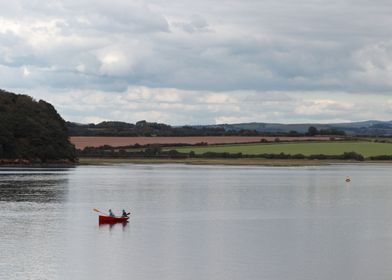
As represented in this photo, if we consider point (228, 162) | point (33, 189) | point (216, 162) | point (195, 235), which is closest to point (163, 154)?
point (216, 162)

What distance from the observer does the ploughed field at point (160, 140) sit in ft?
462

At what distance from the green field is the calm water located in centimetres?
6492

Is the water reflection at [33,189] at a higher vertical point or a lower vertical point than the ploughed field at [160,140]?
lower

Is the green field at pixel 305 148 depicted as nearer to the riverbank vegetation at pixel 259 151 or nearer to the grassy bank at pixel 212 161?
the riverbank vegetation at pixel 259 151

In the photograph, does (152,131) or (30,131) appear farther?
(152,131)

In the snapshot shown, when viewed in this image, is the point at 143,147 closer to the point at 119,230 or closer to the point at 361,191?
the point at 361,191

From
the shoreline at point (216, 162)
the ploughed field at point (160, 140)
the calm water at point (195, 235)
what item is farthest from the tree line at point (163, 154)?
the calm water at point (195, 235)

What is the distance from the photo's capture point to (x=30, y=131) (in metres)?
116

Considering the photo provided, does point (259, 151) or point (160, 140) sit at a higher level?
point (160, 140)

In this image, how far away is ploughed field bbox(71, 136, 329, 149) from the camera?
462 ft

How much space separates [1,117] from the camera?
11225 centimetres

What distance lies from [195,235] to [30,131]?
7941 cm

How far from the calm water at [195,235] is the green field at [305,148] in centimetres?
6492

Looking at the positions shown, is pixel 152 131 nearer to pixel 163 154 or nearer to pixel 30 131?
pixel 163 154
